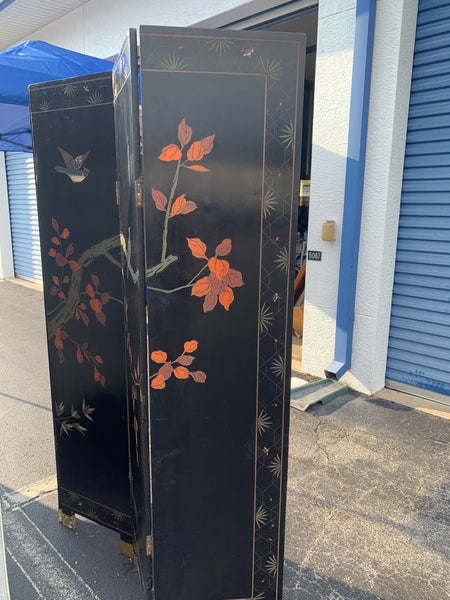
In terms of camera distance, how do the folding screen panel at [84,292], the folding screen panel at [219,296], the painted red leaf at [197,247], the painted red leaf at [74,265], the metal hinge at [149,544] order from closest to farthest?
the folding screen panel at [219,296] → the painted red leaf at [197,247] → the metal hinge at [149,544] → the folding screen panel at [84,292] → the painted red leaf at [74,265]

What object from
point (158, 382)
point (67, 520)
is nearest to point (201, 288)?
point (158, 382)

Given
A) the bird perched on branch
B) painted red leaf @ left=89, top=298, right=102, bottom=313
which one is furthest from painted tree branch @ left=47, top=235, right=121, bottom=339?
the bird perched on branch

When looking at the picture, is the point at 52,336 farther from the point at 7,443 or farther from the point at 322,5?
the point at 322,5

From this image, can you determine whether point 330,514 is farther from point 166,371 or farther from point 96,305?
point 96,305

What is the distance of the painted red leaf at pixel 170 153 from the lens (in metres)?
1.57

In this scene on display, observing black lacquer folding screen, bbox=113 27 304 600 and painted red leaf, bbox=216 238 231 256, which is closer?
black lacquer folding screen, bbox=113 27 304 600

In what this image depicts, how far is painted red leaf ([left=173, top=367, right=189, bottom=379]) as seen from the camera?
1733mm

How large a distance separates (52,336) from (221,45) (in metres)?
1.83

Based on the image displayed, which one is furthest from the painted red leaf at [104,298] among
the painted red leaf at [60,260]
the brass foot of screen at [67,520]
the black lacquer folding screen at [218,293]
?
the brass foot of screen at [67,520]

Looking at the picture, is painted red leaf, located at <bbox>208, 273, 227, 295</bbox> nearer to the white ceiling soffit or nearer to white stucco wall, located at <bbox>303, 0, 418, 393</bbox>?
white stucco wall, located at <bbox>303, 0, 418, 393</bbox>

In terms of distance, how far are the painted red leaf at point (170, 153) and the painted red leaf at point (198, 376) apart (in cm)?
81

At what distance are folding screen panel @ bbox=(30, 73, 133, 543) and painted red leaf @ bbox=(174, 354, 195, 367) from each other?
2.30 ft

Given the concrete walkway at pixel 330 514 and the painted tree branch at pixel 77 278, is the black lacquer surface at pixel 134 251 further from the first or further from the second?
the concrete walkway at pixel 330 514

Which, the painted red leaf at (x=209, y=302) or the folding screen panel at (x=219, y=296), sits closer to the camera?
the folding screen panel at (x=219, y=296)
